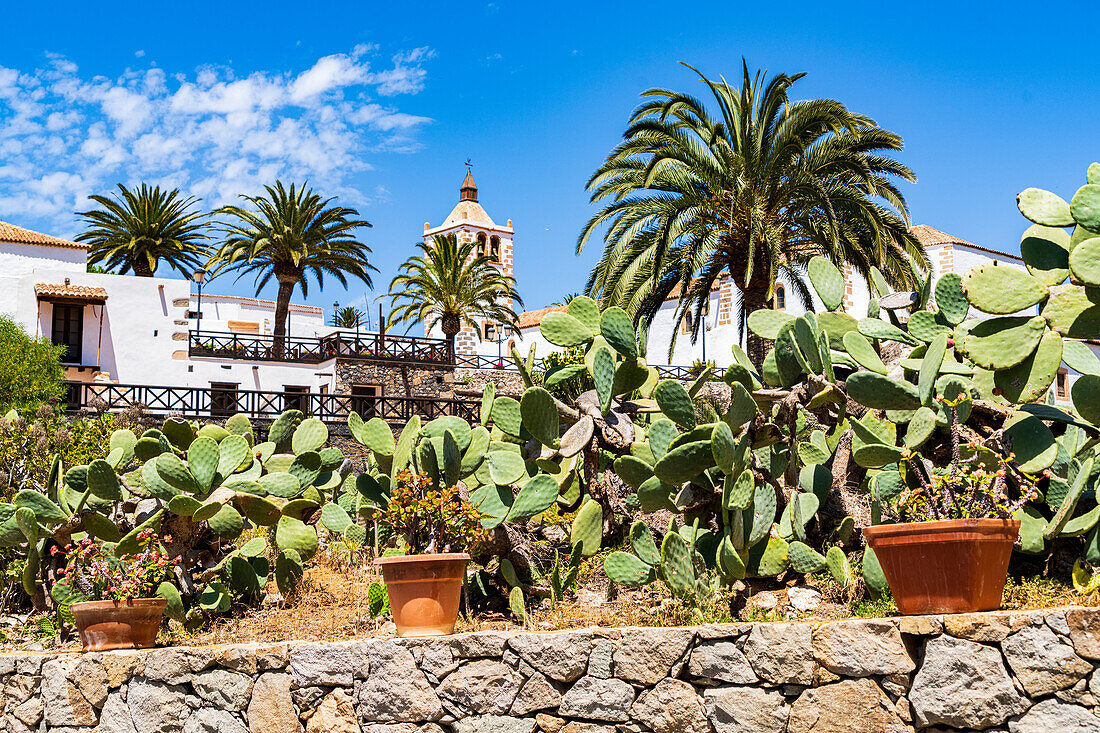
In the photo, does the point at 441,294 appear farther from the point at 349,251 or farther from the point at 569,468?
the point at 569,468

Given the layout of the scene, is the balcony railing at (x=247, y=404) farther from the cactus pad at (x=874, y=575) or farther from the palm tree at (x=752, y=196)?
the cactus pad at (x=874, y=575)

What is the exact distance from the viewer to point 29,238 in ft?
104

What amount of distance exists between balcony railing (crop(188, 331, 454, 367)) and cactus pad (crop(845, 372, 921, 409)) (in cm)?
2410

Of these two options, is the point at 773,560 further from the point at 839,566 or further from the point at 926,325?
the point at 926,325

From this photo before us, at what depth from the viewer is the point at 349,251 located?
105ft

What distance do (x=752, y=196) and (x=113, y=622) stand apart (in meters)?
11.9

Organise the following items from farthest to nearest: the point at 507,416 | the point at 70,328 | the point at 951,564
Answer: the point at 70,328 → the point at 507,416 → the point at 951,564

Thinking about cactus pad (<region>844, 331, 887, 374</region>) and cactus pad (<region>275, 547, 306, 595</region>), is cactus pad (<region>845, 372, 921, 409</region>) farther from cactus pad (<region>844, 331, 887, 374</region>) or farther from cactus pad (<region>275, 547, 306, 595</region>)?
cactus pad (<region>275, 547, 306, 595</region>)

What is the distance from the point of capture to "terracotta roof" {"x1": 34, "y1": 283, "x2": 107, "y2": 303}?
91.4 ft

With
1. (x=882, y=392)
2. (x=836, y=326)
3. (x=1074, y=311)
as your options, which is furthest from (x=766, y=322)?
(x=1074, y=311)

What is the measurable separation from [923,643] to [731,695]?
3.05 feet

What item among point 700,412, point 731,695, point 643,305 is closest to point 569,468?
point 700,412

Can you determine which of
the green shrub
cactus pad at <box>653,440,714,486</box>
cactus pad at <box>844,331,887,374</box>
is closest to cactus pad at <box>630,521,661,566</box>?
cactus pad at <box>653,440,714,486</box>

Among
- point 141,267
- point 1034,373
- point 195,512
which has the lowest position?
point 195,512
